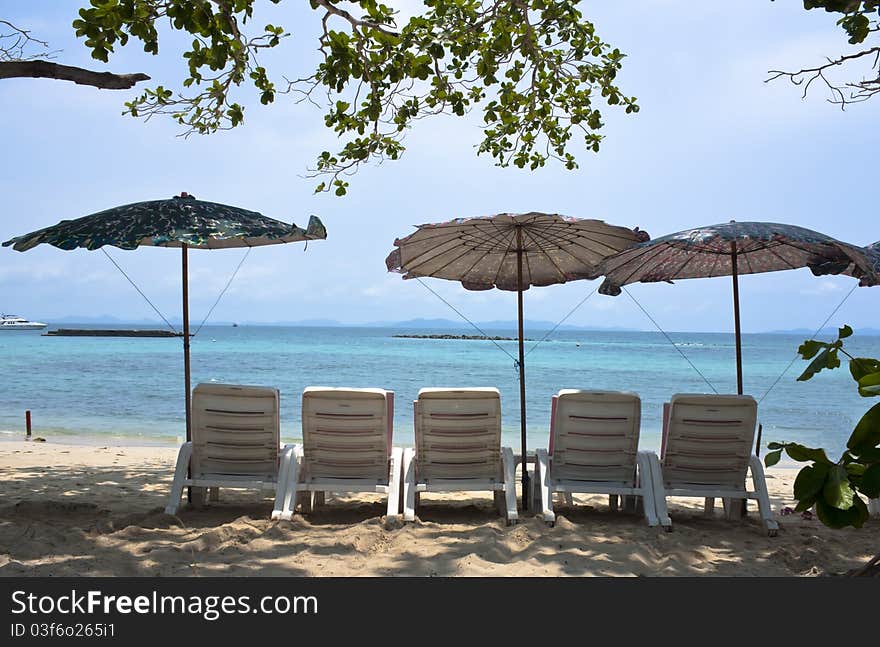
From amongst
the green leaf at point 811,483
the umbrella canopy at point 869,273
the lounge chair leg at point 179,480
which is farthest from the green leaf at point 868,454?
the lounge chair leg at point 179,480

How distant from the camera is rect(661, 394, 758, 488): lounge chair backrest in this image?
15.8ft

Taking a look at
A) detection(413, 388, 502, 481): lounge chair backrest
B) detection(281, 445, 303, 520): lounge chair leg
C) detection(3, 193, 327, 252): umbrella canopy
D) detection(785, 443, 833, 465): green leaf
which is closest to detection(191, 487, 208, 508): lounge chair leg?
detection(281, 445, 303, 520): lounge chair leg

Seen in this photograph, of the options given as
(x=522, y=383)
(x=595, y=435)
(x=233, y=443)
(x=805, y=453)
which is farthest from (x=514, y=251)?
(x=805, y=453)

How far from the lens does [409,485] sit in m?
4.94

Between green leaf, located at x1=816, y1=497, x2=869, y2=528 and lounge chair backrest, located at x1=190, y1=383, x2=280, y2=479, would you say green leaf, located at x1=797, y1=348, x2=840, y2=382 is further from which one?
lounge chair backrest, located at x1=190, y1=383, x2=280, y2=479

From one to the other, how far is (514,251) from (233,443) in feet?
8.60

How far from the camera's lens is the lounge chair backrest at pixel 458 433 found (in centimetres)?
483

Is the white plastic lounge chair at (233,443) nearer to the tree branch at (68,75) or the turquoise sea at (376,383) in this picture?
the tree branch at (68,75)

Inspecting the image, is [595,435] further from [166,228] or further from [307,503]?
[166,228]

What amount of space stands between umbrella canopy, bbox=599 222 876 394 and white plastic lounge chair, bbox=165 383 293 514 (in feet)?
9.17

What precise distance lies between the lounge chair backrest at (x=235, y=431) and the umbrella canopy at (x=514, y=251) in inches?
60.1

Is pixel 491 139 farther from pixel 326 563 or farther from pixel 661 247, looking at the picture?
pixel 326 563
